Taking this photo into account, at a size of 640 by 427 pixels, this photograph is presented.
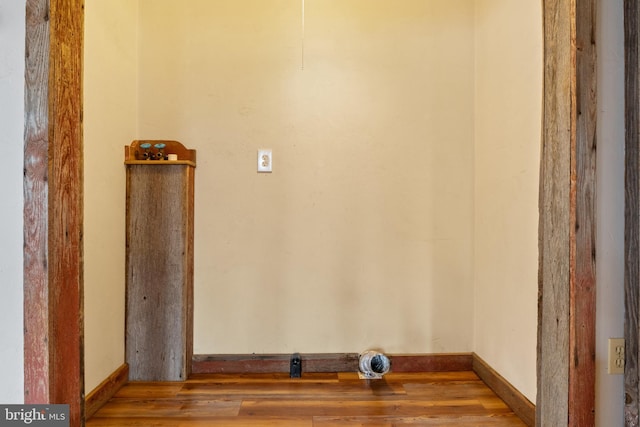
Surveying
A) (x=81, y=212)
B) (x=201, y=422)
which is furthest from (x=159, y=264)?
(x=81, y=212)

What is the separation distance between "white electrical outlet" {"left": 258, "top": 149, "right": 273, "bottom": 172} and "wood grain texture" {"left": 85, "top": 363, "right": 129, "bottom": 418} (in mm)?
1227

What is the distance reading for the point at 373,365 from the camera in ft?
5.95

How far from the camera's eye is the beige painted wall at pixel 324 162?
1.91 metres

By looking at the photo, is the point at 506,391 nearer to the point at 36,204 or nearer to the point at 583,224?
the point at 583,224

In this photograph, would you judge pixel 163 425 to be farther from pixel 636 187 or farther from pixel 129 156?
pixel 636 187

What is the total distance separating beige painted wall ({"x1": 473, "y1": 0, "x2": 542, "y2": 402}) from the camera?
57.7 inches

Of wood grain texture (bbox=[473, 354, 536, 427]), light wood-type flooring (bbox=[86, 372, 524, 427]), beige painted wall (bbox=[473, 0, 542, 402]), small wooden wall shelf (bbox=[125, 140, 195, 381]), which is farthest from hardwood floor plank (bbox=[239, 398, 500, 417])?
small wooden wall shelf (bbox=[125, 140, 195, 381])

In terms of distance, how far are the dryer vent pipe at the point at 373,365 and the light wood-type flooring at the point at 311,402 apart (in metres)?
0.04

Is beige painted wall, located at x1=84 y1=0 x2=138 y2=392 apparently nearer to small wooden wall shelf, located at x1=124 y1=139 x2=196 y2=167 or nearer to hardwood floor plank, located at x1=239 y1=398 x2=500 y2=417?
small wooden wall shelf, located at x1=124 y1=139 x2=196 y2=167

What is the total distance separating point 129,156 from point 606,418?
7.09 ft

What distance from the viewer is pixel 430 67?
1942 millimetres

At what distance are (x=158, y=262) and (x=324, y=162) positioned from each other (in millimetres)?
Result: 1021

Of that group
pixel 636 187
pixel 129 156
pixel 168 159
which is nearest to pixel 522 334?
pixel 636 187

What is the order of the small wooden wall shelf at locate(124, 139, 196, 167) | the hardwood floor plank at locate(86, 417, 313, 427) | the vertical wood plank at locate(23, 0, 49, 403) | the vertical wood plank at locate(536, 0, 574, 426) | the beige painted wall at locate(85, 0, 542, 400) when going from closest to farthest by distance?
the vertical wood plank at locate(23, 0, 49, 403), the vertical wood plank at locate(536, 0, 574, 426), the hardwood floor plank at locate(86, 417, 313, 427), the small wooden wall shelf at locate(124, 139, 196, 167), the beige painted wall at locate(85, 0, 542, 400)
